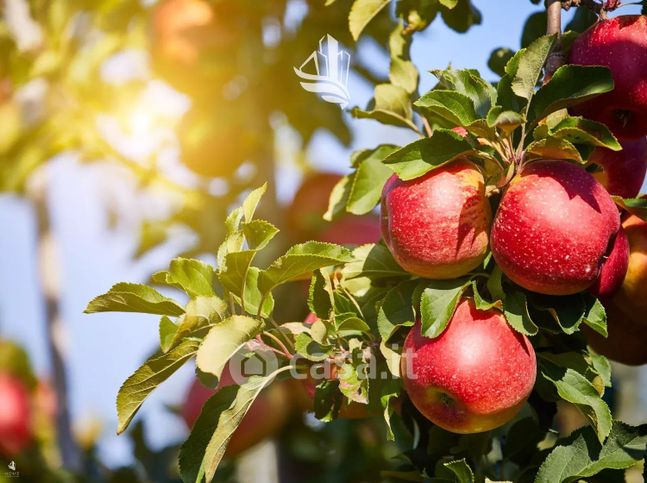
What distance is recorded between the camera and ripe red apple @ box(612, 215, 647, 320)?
111 cm

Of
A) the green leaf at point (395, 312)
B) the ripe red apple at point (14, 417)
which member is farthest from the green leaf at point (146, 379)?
the ripe red apple at point (14, 417)

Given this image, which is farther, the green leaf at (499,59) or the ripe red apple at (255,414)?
the ripe red apple at (255,414)

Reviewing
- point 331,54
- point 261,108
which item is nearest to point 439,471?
point 331,54

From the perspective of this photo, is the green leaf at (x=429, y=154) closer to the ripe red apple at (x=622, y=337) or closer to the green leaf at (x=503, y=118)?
the green leaf at (x=503, y=118)

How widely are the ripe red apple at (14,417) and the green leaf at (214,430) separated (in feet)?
5.23

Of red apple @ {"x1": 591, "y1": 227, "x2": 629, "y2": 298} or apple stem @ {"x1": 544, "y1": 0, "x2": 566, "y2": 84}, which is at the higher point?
apple stem @ {"x1": 544, "y1": 0, "x2": 566, "y2": 84}

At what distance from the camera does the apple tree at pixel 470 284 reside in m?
0.93

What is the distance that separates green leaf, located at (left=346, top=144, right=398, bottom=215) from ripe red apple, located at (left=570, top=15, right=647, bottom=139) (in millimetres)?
290

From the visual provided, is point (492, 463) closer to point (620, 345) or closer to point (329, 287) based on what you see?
point (620, 345)

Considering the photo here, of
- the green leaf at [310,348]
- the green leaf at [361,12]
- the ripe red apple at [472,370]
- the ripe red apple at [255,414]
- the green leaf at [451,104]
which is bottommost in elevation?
the ripe red apple at [255,414]

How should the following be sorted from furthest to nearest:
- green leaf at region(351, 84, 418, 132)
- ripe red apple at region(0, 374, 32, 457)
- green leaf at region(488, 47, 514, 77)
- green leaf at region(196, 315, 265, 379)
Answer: ripe red apple at region(0, 374, 32, 457) → green leaf at region(488, 47, 514, 77) → green leaf at region(351, 84, 418, 132) → green leaf at region(196, 315, 265, 379)

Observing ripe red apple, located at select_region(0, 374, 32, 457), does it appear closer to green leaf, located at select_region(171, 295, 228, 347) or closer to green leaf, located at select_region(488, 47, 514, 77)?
green leaf, located at select_region(171, 295, 228, 347)

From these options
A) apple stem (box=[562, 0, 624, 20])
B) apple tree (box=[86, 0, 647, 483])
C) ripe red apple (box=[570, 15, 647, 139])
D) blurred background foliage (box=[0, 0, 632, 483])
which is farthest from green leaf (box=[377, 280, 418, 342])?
blurred background foliage (box=[0, 0, 632, 483])

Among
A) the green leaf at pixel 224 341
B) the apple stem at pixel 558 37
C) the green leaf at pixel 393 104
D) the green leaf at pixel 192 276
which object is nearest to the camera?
the green leaf at pixel 224 341
